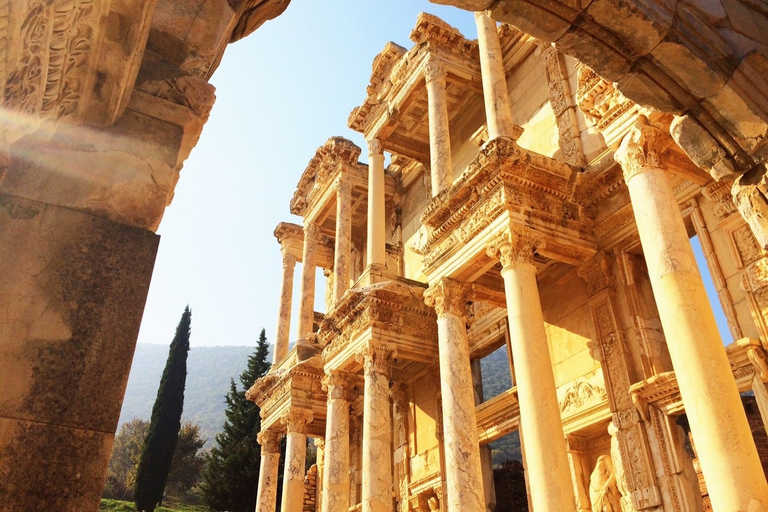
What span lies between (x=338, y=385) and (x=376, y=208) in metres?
4.93

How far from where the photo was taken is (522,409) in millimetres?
9617

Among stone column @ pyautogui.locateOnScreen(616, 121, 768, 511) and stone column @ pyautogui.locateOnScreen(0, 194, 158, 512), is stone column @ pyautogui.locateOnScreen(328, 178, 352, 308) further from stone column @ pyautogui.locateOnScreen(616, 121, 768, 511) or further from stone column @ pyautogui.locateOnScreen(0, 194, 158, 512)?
stone column @ pyautogui.locateOnScreen(0, 194, 158, 512)

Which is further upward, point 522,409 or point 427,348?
point 427,348

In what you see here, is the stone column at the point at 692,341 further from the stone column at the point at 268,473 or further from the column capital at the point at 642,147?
the stone column at the point at 268,473

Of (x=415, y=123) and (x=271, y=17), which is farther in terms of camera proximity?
(x=415, y=123)

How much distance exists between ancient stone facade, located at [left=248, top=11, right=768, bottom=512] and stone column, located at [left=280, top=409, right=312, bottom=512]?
0.09m

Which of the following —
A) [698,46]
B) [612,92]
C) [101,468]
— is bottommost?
[101,468]

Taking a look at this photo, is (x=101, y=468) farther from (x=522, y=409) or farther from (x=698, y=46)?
(x=522, y=409)

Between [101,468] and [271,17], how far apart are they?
2735 mm

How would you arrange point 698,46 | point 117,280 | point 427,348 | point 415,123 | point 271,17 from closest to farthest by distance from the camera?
point 117,280
point 271,17
point 698,46
point 427,348
point 415,123

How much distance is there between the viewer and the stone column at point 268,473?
19.6 m

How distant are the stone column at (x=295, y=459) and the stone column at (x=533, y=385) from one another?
9.49 meters

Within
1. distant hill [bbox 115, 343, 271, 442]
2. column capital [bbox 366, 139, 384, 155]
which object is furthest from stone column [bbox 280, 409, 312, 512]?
distant hill [bbox 115, 343, 271, 442]

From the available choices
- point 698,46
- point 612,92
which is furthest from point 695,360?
point 612,92
